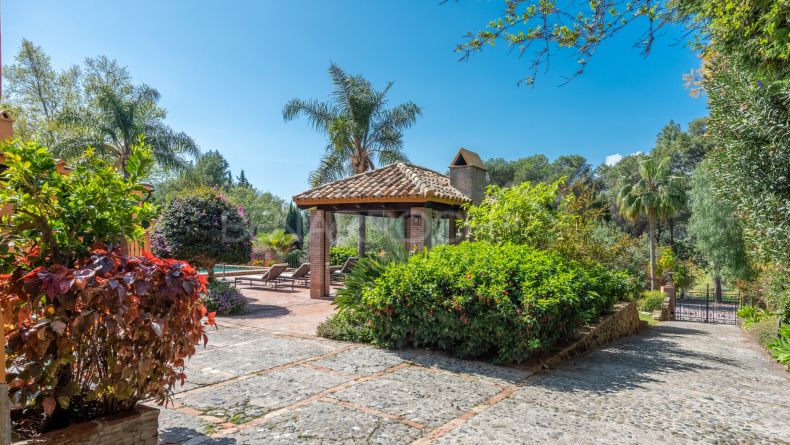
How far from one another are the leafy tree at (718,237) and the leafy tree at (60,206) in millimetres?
29648

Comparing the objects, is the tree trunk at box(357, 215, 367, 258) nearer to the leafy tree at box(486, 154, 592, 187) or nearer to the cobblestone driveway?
the cobblestone driveway

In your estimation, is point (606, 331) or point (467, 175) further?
point (467, 175)

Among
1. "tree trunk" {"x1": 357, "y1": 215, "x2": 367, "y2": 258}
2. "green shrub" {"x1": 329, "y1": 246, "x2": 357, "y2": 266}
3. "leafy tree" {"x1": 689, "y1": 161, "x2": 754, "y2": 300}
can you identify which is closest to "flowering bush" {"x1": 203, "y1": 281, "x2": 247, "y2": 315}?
"tree trunk" {"x1": 357, "y1": 215, "x2": 367, "y2": 258}

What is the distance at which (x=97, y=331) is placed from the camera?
2.93m

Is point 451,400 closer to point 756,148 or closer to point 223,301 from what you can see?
point 756,148

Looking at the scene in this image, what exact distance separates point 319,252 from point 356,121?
1068 centimetres

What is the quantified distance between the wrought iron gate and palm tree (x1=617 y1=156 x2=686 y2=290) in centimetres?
241

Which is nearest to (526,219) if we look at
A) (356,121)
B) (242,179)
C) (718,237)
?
(356,121)

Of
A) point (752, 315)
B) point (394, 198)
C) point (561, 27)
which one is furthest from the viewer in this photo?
point (752, 315)

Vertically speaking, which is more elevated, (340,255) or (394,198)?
(394,198)

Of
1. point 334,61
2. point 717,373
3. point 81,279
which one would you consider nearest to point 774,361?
point 717,373

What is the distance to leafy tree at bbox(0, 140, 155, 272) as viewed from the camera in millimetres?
2908

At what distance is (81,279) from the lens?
268 cm

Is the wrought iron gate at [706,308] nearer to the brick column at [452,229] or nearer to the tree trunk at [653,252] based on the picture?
the tree trunk at [653,252]
